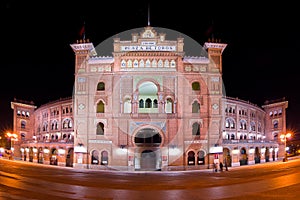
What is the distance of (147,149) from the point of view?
4447 centimetres

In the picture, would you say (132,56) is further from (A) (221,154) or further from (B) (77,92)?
(A) (221,154)

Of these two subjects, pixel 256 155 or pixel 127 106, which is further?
pixel 256 155

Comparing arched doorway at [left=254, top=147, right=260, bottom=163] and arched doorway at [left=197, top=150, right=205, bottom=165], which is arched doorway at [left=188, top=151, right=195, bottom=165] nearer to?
arched doorway at [left=197, top=150, right=205, bottom=165]

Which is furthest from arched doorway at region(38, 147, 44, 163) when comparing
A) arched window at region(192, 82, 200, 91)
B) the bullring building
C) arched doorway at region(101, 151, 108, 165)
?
arched window at region(192, 82, 200, 91)

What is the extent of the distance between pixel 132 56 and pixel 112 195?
89.6ft

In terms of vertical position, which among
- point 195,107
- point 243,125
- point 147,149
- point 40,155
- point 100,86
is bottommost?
point 40,155

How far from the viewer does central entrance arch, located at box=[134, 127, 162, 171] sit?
Result: 4447 cm

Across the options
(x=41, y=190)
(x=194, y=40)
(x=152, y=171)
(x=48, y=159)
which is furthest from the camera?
(x=48, y=159)

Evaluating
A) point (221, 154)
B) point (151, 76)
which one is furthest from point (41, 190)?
point (221, 154)

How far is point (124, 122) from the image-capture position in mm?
45000

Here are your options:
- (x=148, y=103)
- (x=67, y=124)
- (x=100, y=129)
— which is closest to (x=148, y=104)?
(x=148, y=103)

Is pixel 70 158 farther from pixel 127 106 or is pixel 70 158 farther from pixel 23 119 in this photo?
pixel 23 119

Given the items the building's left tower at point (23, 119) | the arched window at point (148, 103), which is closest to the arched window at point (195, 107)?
the arched window at point (148, 103)

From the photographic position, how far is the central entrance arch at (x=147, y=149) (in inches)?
1751
